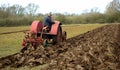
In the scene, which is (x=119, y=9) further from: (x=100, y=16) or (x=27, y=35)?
(x=27, y=35)

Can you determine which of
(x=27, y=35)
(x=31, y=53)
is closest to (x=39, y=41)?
(x=27, y=35)

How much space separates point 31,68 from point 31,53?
208cm

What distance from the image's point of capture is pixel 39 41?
1253 centimetres

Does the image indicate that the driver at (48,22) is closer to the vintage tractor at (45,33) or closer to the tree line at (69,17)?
the vintage tractor at (45,33)

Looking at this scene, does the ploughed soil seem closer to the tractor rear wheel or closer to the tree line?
the tractor rear wheel

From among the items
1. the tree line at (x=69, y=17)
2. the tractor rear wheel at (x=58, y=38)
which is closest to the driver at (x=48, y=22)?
the tractor rear wheel at (x=58, y=38)

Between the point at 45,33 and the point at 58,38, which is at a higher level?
the point at 45,33

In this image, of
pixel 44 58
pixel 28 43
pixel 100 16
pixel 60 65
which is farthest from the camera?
pixel 100 16

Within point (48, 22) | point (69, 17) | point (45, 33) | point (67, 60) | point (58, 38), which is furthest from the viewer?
point (69, 17)

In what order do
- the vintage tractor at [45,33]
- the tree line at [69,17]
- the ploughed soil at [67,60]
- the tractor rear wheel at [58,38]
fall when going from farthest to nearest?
the tree line at [69,17]
the tractor rear wheel at [58,38]
the vintage tractor at [45,33]
the ploughed soil at [67,60]

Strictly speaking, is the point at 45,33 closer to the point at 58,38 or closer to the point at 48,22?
the point at 48,22

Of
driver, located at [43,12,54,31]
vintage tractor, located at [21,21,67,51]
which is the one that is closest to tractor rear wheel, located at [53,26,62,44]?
vintage tractor, located at [21,21,67,51]

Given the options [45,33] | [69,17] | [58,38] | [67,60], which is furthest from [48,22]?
[69,17]

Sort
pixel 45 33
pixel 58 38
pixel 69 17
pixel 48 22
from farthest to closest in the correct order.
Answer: pixel 69 17
pixel 58 38
pixel 48 22
pixel 45 33
